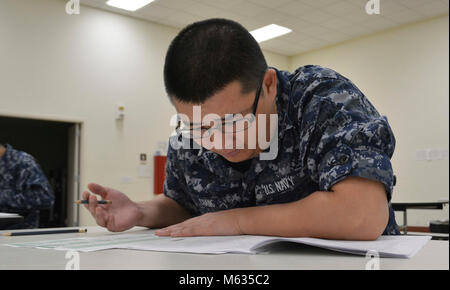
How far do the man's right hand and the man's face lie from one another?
1.17 feet

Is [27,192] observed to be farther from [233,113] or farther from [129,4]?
[129,4]

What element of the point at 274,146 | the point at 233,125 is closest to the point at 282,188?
the point at 274,146

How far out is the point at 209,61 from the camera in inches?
34.0

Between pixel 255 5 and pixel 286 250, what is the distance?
5060mm

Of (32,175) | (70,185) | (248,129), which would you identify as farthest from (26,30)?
(248,129)

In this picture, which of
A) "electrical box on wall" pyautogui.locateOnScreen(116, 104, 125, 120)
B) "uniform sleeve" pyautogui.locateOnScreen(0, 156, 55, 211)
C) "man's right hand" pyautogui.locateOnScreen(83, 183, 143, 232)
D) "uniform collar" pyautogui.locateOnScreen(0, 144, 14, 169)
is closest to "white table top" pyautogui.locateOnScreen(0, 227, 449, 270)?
"man's right hand" pyautogui.locateOnScreen(83, 183, 143, 232)

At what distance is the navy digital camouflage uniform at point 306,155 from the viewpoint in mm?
832

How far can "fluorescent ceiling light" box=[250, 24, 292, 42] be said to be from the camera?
6.11 m

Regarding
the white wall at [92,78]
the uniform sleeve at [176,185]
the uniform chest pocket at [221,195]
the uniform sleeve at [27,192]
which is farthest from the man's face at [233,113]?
the white wall at [92,78]

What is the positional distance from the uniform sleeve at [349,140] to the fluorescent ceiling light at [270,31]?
5355 millimetres

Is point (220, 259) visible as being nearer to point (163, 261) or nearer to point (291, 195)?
point (163, 261)

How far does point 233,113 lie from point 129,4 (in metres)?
4.77
